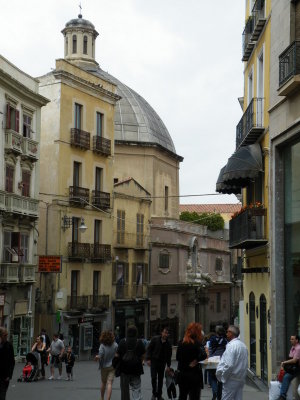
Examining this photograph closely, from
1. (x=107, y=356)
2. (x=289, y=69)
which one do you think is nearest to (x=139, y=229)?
(x=289, y=69)

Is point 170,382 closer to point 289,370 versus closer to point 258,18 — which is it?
point 289,370

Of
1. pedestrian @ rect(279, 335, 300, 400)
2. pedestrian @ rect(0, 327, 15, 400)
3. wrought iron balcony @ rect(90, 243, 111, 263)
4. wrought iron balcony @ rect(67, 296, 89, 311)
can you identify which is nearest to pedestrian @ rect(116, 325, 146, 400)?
pedestrian @ rect(0, 327, 15, 400)

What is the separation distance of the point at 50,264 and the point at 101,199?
7980 millimetres

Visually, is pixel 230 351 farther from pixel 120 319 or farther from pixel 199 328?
pixel 120 319

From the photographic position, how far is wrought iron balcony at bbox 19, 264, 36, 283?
3469cm

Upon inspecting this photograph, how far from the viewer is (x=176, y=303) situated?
54500 millimetres

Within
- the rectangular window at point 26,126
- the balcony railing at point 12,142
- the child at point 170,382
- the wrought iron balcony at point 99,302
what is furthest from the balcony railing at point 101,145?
the child at point 170,382

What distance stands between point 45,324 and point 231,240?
19.0 m

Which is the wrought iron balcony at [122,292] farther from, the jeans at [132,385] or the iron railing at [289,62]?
the jeans at [132,385]

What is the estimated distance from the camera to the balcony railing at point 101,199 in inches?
1715

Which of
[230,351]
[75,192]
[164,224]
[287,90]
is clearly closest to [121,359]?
[230,351]

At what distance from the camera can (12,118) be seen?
34969mm

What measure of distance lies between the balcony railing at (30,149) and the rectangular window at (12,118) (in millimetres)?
844

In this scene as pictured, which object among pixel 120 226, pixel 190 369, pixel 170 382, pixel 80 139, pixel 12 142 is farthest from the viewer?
pixel 120 226
